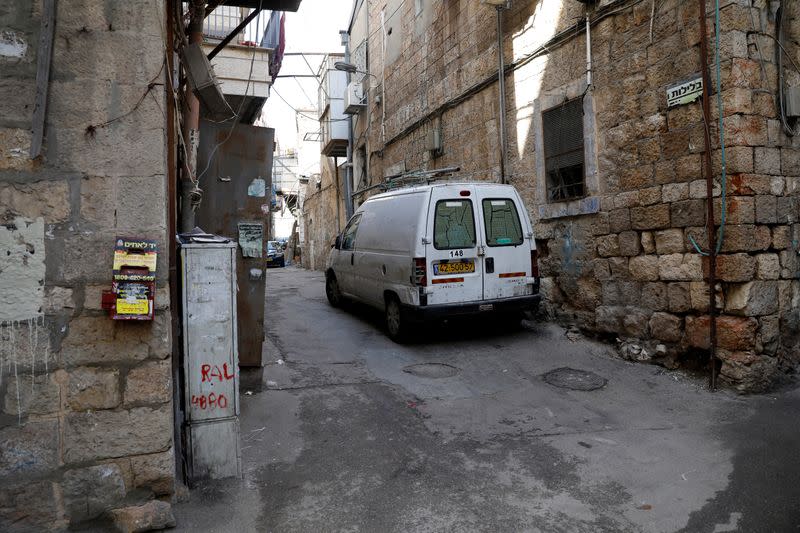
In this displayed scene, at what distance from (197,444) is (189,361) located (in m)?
0.51

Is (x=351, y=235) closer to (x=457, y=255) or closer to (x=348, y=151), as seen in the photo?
(x=457, y=255)

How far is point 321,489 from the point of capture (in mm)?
3350

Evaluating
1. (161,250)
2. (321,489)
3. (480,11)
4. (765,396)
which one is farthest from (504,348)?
(480,11)

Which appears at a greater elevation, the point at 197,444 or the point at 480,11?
the point at 480,11

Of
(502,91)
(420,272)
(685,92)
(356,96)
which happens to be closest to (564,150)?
(502,91)

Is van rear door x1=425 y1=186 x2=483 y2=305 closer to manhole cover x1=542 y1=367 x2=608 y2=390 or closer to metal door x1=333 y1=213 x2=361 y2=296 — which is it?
manhole cover x1=542 y1=367 x2=608 y2=390

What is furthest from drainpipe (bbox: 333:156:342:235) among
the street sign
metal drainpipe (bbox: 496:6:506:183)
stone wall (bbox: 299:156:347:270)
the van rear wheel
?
the street sign

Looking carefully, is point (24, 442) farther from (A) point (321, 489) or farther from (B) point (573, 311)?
(B) point (573, 311)

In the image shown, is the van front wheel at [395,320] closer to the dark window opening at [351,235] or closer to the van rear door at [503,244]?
the van rear door at [503,244]

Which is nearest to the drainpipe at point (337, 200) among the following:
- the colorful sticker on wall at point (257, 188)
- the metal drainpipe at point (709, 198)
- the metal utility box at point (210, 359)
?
the colorful sticker on wall at point (257, 188)

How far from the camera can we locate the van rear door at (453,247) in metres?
6.78

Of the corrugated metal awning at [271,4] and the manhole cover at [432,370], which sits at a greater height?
the corrugated metal awning at [271,4]

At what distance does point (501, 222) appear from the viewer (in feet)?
23.5

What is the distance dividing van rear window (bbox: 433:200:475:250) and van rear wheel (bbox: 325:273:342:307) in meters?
3.38
